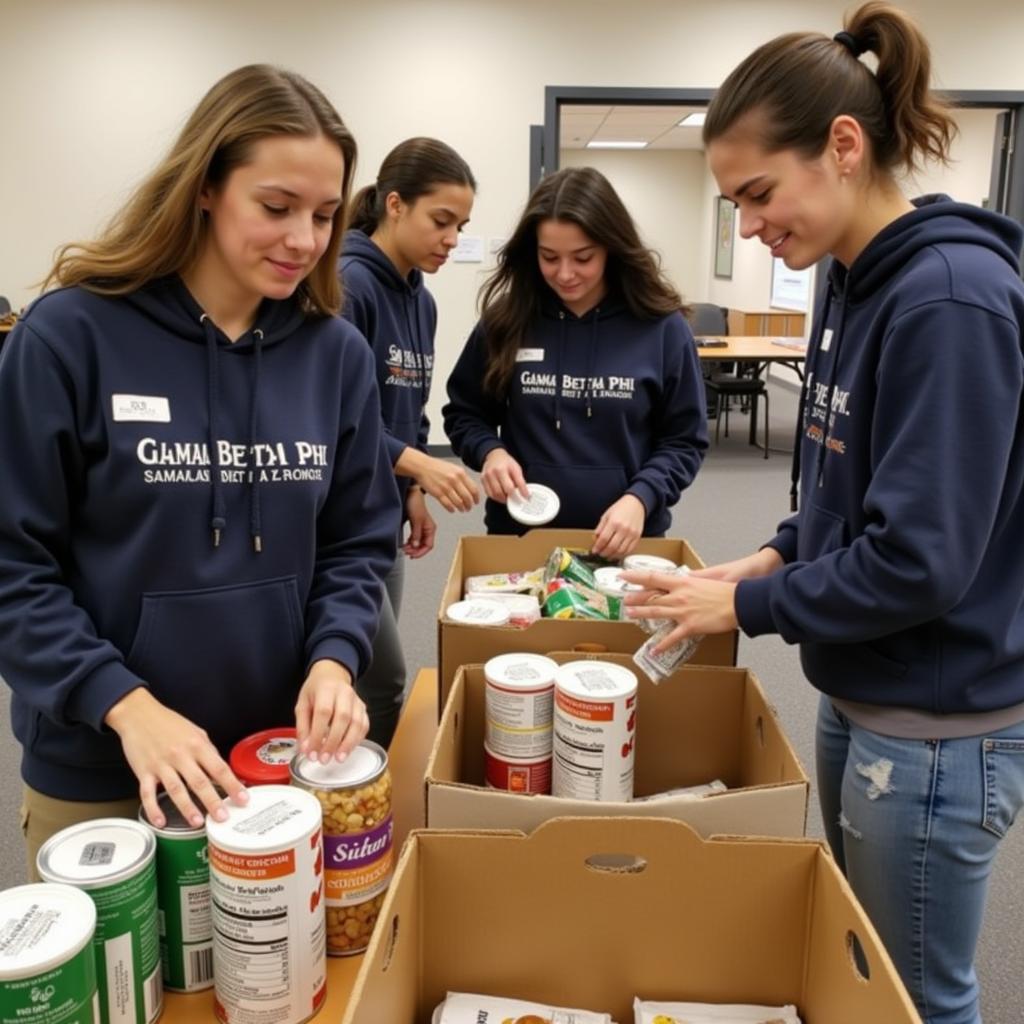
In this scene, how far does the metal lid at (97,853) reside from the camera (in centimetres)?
71

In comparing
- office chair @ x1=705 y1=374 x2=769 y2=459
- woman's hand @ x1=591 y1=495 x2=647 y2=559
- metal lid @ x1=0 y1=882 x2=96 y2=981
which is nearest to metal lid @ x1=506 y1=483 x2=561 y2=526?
woman's hand @ x1=591 y1=495 x2=647 y2=559

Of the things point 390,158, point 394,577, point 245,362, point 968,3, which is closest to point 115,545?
point 245,362

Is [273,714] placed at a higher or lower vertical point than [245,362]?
lower

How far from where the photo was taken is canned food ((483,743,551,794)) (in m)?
1.02

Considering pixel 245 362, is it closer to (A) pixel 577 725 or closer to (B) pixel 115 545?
(B) pixel 115 545

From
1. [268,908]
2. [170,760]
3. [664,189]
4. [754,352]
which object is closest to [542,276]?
[170,760]

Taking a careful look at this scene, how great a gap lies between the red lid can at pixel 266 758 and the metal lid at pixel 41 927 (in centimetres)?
20

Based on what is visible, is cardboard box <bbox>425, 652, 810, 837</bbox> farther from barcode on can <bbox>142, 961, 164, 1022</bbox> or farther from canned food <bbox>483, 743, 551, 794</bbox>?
barcode on can <bbox>142, 961, 164, 1022</bbox>

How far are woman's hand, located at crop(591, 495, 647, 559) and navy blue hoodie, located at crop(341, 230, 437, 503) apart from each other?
0.44 metres

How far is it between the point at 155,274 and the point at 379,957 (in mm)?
731

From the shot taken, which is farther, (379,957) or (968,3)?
(968,3)

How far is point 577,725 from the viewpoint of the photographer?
97cm

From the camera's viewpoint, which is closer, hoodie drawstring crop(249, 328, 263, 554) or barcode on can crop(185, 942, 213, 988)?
barcode on can crop(185, 942, 213, 988)

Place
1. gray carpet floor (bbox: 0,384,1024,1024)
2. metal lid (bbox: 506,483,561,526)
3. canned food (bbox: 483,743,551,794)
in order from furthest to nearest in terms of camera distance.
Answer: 1. gray carpet floor (bbox: 0,384,1024,1024)
2. metal lid (bbox: 506,483,561,526)
3. canned food (bbox: 483,743,551,794)
